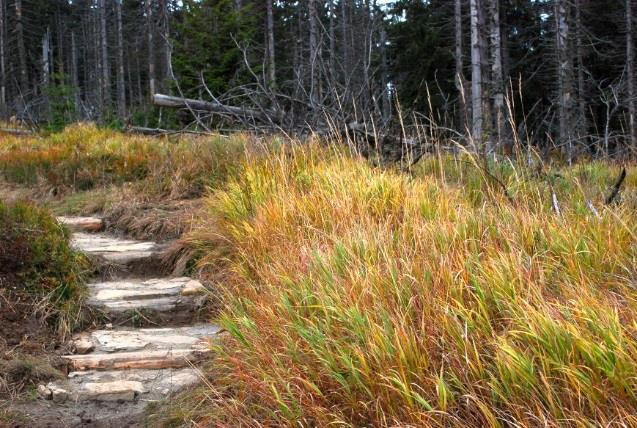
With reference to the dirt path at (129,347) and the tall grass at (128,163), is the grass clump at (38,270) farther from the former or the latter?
the tall grass at (128,163)

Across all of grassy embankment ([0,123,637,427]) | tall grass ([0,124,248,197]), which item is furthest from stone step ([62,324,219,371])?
tall grass ([0,124,248,197])

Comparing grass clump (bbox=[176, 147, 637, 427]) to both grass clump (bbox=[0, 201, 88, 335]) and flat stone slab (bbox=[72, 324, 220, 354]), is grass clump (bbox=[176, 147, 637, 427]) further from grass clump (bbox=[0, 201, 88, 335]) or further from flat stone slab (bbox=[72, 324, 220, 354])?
grass clump (bbox=[0, 201, 88, 335])

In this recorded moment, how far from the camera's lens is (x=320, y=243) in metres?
3.93

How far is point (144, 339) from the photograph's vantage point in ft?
13.7

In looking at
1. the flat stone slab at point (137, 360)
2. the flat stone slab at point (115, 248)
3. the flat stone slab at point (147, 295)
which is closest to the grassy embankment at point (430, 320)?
the flat stone slab at point (137, 360)

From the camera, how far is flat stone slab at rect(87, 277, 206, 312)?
4645 millimetres

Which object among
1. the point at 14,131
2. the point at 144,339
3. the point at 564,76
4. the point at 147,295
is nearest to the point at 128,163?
the point at 147,295

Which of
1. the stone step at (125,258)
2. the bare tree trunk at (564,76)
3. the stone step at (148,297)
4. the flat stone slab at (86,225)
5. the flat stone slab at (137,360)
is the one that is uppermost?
the bare tree trunk at (564,76)

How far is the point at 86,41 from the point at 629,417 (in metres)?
49.6

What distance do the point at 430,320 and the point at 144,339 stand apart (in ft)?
7.68

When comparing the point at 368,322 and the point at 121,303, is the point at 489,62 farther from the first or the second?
the point at 368,322

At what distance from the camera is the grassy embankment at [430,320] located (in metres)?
2.01

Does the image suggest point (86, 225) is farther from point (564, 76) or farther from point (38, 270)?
point (564, 76)

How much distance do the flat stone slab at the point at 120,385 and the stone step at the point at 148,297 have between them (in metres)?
0.90
